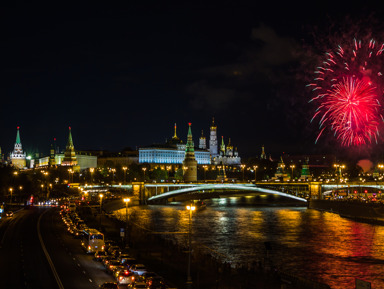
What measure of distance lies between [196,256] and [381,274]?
877cm

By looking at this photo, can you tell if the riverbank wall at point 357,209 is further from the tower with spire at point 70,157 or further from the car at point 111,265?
the tower with spire at point 70,157

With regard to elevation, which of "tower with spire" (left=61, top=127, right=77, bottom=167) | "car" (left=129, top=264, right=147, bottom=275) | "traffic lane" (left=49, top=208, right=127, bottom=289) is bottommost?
"traffic lane" (left=49, top=208, right=127, bottom=289)

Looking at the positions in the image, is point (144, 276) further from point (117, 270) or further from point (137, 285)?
point (117, 270)

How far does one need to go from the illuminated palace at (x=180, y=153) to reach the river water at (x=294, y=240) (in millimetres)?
86193

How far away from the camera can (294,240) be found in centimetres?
3678

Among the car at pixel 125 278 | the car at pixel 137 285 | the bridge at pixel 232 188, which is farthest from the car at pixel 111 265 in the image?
the bridge at pixel 232 188

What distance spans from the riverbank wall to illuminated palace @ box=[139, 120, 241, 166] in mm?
85199

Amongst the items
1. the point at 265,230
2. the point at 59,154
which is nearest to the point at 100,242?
the point at 265,230

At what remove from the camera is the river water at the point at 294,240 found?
26781 millimetres

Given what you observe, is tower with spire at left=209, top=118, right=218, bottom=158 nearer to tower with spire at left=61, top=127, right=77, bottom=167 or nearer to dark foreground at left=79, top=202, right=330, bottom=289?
tower with spire at left=61, top=127, right=77, bottom=167

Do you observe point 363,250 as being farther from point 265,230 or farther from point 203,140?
point 203,140

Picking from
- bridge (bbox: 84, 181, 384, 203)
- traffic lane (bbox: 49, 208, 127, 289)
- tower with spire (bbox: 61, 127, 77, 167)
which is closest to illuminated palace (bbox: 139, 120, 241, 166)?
tower with spire (bbox: 61, 127, 77, 167)

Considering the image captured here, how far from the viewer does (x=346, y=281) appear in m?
24.2

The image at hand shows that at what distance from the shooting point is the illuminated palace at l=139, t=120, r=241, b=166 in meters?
144
